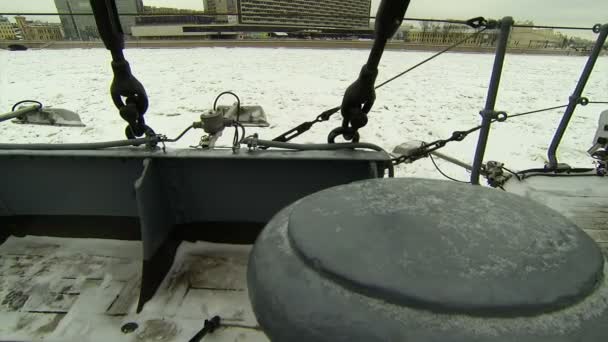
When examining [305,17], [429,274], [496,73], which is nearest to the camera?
[429,274]

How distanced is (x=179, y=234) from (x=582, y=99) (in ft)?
10.3

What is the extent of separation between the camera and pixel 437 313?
586 millimetres

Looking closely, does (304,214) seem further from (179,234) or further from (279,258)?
(179,234)

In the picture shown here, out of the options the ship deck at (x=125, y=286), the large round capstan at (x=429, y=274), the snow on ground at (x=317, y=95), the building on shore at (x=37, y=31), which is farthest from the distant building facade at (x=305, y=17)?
the building on shore at (x=37, y=31)

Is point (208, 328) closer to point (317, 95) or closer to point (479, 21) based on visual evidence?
point (479, 21)

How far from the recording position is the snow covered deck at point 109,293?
5.78 ft

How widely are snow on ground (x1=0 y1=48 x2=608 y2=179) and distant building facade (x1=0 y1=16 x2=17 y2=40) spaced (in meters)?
13.8

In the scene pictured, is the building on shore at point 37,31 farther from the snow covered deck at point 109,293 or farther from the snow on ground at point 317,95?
the snow covered deck at point 109,293

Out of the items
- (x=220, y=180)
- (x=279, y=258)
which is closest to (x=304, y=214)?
(x=279, y=258)

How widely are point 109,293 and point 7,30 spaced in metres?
33.1

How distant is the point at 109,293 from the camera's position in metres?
2.01

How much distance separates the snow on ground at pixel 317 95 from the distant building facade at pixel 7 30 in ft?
45.2

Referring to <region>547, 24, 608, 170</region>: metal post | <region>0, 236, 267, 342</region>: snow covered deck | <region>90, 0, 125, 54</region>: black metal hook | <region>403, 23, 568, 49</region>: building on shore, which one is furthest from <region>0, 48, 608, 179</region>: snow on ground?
<region>403, 23, 568, 49</region>: building on shore

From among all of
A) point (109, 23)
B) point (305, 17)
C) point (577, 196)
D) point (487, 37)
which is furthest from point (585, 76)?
point (487, 37)
